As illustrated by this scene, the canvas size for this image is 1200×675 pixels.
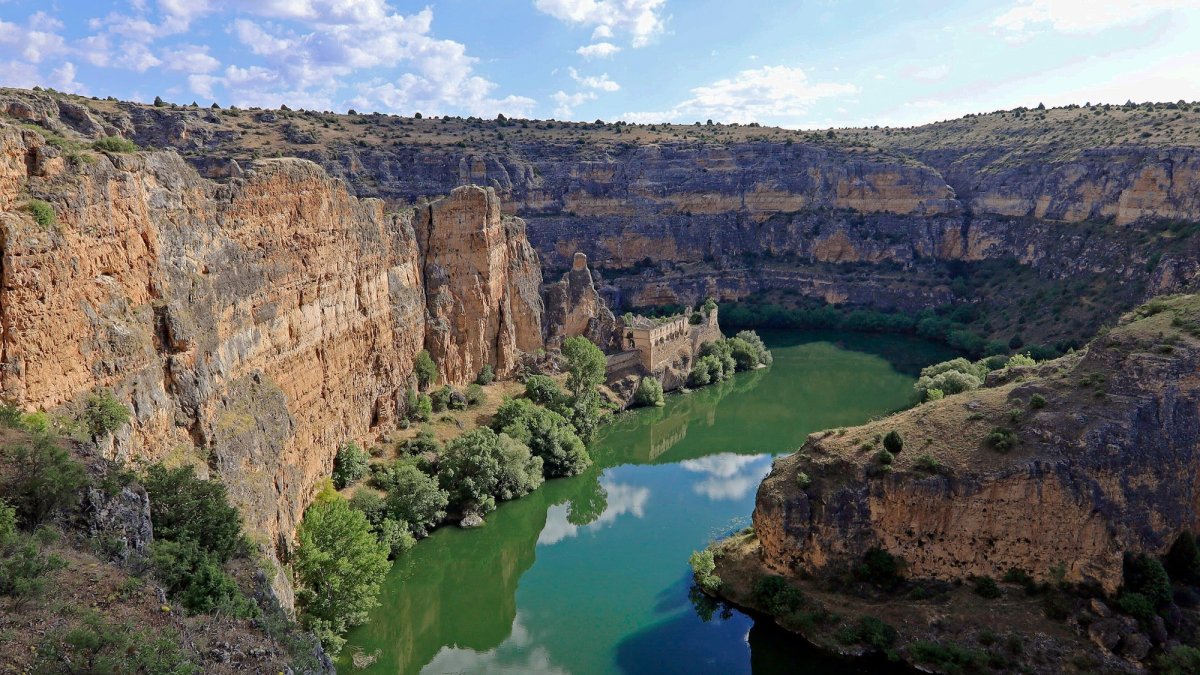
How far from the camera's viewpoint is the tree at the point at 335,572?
25.1m

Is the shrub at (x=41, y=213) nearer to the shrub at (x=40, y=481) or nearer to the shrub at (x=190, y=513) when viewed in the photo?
the shrub at (x=40, y=481)

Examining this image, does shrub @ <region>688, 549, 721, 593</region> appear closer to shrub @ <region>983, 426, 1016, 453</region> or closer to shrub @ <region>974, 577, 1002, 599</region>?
shrub @ <region>974, 577, 1002, 599</region>

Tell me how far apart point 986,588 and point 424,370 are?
1157 inches

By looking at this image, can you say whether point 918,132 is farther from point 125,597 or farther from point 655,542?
point 125,597

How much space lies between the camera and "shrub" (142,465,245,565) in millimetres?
18125

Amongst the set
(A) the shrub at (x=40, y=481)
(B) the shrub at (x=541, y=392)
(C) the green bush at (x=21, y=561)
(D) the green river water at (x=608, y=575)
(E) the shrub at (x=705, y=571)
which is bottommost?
(D) the green river water at (x=608, y=575)

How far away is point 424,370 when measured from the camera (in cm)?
4353

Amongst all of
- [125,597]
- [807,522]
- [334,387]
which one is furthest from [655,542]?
[125,597]

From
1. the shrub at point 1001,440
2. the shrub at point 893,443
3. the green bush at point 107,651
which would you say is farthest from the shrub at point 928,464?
the green bush at point 107,651

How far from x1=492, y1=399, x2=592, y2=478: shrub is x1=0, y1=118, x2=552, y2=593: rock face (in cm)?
535

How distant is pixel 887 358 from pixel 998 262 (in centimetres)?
2404

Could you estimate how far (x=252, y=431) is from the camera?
25781 millimetres

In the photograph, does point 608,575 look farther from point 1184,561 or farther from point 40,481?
point 40,481

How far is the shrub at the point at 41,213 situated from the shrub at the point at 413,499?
18.5 meters
